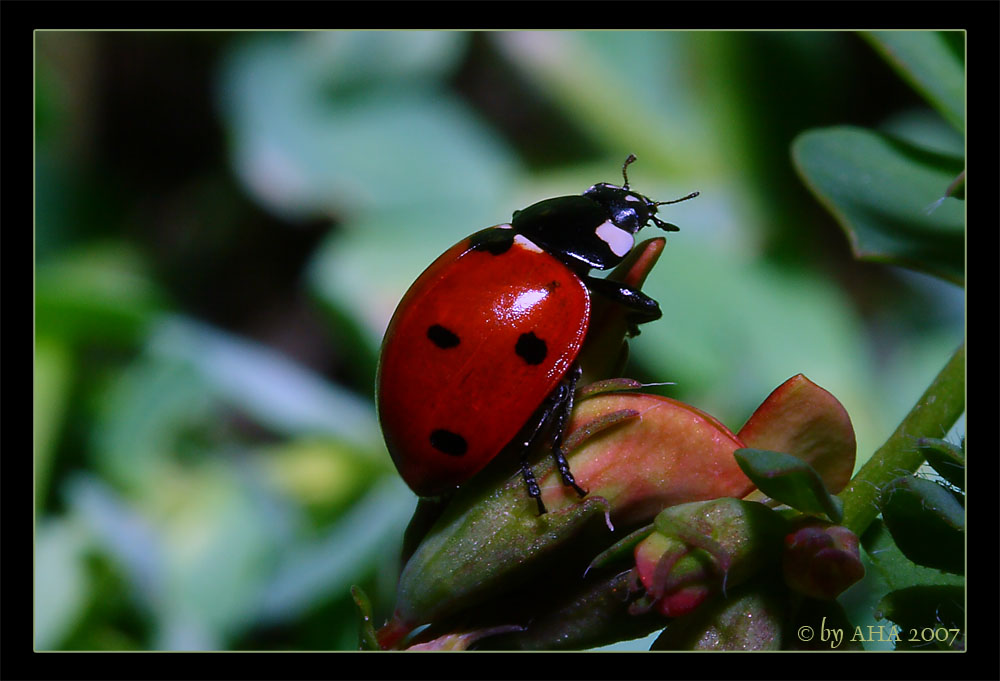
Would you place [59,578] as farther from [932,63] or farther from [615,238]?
[932,63]

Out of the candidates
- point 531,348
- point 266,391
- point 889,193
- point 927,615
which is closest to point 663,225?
point 531,348

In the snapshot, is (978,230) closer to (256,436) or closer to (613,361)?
(613,361)

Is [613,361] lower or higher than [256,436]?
higher

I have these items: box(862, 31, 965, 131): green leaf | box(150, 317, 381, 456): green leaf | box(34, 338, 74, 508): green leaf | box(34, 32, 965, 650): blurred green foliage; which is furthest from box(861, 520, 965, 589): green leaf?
box(34, 338, 74, 508): green leaf

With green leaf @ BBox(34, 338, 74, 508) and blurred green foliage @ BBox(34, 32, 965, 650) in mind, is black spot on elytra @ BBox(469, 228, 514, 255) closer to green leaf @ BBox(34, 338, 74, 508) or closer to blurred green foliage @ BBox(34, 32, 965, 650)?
blurred green foliage @ BBox(34, 32, 965, 650)

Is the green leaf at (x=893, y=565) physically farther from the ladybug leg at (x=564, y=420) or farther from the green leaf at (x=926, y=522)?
the ladybug leg at (x=564, y=420)

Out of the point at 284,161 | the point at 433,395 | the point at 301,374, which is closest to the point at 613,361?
the point at 433,395
